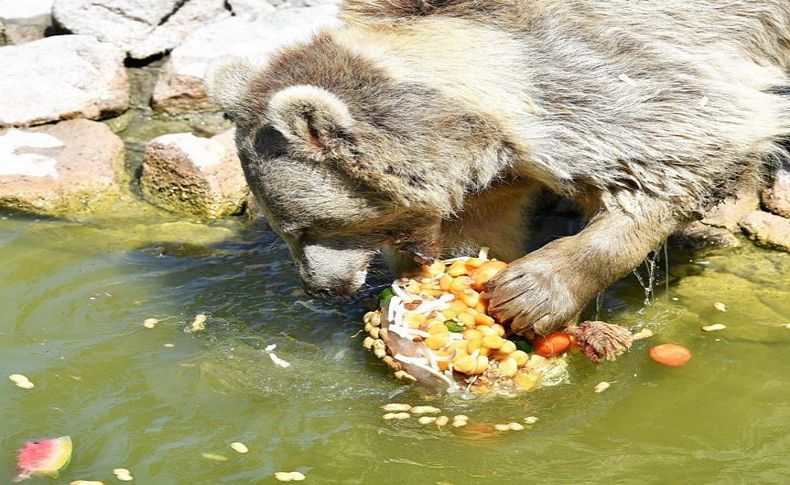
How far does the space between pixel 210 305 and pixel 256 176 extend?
114cm

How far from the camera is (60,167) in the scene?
7.50 metres

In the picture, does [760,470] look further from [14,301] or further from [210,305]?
[14,301]

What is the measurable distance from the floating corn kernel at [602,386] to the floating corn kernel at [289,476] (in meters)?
1.43

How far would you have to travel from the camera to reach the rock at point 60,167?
7324 millimetres

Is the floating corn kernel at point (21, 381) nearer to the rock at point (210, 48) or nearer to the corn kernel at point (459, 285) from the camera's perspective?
the corn kernel at point (459, 285)

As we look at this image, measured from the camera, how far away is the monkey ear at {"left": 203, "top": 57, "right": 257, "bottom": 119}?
5324 millimetres

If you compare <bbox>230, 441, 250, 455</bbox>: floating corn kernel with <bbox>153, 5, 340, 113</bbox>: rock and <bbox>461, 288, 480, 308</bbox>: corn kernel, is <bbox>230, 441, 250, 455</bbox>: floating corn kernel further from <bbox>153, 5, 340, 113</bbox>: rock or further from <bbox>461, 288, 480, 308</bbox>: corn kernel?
<bbox>153, 5, 340, 113</bbox>: rock

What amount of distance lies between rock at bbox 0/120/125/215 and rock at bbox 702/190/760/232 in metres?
3.82

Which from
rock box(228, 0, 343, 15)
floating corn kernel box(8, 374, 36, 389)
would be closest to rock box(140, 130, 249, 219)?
rock box(228, 0, 343, 15)

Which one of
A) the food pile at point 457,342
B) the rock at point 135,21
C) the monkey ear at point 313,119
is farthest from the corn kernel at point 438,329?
the rock at point 135,21

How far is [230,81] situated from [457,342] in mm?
1628

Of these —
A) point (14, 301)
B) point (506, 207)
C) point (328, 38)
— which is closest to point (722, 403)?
point (506, 207)

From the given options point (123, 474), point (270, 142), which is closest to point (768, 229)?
point (270, 142)

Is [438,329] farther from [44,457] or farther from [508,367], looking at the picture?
[44,457]
